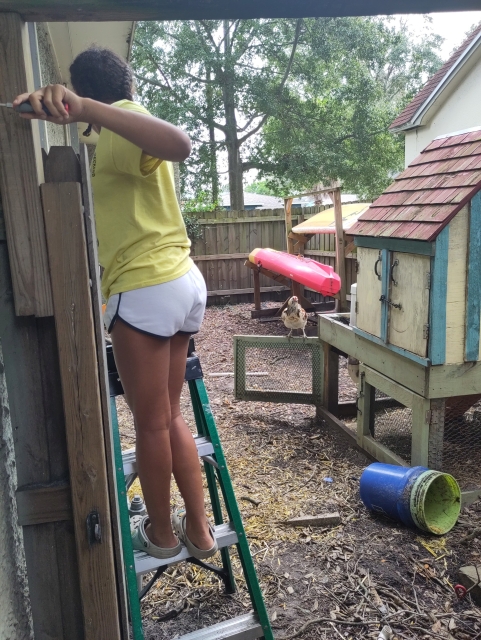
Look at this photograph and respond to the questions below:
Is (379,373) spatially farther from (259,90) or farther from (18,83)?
(259,90)

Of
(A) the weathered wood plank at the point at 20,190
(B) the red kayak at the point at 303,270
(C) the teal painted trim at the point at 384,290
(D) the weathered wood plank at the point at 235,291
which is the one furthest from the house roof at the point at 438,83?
(A) the weathered wood plank at the point at 20,190

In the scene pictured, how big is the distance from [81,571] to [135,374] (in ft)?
1.75

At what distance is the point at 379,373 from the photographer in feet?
12.3

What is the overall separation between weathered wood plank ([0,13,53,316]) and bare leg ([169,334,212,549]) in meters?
0.63

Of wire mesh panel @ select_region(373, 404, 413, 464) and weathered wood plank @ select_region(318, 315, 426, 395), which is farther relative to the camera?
wire mesh panel @ select_region(373, 404, 413, 464)

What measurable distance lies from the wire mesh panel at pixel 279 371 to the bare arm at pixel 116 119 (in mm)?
3523

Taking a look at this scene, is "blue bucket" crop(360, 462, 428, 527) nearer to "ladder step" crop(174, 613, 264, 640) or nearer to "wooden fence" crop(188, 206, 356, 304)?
"ladder step" crop(174, 613, 264, 640)

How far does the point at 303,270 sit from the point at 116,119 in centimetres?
712

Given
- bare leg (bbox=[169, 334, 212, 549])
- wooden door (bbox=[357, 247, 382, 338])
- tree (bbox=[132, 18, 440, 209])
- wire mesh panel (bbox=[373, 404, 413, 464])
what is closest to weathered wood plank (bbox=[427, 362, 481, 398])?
wooden door (bbox=[357, 247, 382, 338])

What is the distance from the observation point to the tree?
17031mm

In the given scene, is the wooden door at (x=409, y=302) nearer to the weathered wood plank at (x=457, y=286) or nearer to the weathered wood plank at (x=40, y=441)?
the weathered wood plank at (x=457, y=286)

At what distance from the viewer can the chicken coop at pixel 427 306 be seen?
10.2 ft

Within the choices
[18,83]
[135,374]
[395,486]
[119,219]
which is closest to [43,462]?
[135,374]

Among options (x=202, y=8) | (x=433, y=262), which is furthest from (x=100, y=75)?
(x=433, y=262)
